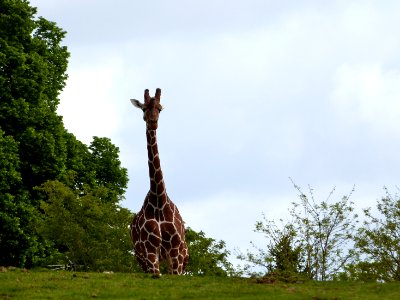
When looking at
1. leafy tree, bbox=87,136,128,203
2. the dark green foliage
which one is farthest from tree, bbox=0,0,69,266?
leafy tree, bbox=87,136,128,203

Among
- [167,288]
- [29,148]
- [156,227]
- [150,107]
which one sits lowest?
[167,288]

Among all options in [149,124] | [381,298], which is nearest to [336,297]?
[381,298]

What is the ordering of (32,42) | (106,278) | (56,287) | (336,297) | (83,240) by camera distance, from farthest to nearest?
1. (32,42)
2. (83,240)
3. (106,278)
4. (56,287)
5. (336,297)

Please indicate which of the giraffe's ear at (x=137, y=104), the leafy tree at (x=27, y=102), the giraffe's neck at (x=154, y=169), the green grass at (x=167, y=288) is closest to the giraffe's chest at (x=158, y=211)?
the giraffe's neck at (x=154, y=169)

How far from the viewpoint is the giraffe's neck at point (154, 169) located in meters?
30.4

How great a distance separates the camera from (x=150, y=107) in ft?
99.7

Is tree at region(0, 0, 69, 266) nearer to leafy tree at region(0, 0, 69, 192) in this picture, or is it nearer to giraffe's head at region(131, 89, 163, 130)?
leafy tree at region(0, 0, 69, 192)

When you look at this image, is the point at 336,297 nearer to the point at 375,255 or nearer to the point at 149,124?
the point at 149,124

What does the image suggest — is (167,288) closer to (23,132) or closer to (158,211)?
(158,211)

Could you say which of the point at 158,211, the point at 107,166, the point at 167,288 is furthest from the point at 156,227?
the point at 107,166

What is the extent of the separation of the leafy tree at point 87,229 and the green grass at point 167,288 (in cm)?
1943

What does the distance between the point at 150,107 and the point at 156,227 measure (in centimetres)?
372

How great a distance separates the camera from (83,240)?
48.8 metres

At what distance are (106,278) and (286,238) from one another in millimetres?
15974
